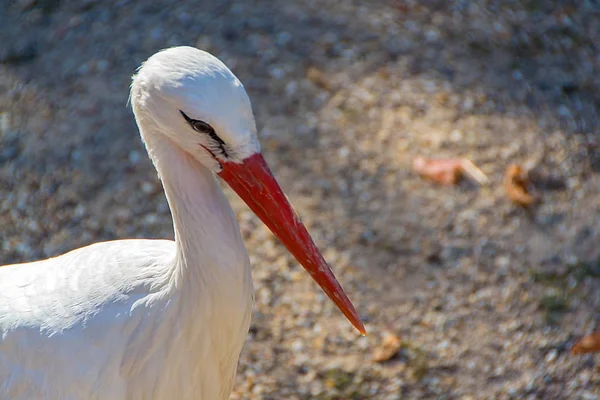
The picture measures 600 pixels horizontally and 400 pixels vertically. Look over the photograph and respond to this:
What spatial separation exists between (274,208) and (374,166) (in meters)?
1.93

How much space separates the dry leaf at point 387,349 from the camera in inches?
132

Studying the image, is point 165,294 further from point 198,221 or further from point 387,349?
point 387,349

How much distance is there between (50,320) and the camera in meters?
2.33

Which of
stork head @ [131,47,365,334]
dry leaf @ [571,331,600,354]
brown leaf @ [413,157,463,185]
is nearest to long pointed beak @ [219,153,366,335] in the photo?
stork head @ [131,47,365,334]

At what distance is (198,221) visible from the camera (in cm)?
218

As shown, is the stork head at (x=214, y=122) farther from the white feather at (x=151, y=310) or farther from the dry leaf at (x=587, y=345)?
the dry leaf at (x=587, y=345)

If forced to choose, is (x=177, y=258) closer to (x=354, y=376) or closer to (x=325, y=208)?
(x=354, y=376)

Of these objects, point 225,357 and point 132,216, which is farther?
point 132,216

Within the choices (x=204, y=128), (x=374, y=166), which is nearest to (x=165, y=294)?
(x=204, y=128)

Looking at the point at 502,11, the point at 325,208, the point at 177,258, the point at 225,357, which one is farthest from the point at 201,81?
the point at 502,11

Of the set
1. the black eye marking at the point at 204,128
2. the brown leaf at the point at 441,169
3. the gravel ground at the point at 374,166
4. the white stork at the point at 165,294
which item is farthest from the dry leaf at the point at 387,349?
the black eye marking at the point at 204,128

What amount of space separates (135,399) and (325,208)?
1718mm

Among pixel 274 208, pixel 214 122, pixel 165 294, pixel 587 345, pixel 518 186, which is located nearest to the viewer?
pixel 214 122

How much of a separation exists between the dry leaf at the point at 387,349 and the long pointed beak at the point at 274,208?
115cm
